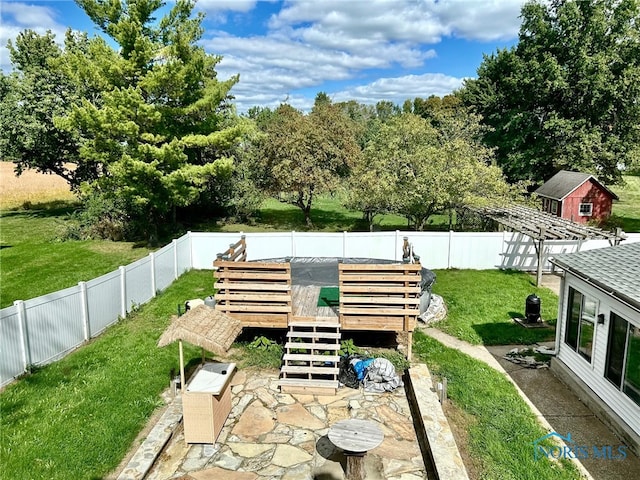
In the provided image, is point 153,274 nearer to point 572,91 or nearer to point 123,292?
point 123,292

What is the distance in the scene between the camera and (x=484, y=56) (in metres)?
32.3

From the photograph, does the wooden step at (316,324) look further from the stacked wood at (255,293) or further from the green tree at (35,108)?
the green tree at (35,108)

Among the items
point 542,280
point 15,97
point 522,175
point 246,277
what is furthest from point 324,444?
point 522,175

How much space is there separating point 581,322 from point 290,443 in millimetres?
5743

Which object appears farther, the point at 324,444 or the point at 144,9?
the point at 144,9

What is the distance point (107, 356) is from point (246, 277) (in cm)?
321

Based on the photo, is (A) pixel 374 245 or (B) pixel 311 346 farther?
(A) pixel 374 245

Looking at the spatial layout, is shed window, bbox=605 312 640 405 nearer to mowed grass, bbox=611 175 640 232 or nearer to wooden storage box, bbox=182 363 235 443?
wooden storage box, bbox=182 363 235 443

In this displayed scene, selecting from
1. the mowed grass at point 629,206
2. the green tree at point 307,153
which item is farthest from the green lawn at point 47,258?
the mowed grass at point 629,206

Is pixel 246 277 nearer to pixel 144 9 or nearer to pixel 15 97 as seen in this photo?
pixel 144 9

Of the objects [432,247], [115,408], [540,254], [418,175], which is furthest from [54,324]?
[418,175]

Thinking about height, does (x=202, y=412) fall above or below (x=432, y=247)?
below

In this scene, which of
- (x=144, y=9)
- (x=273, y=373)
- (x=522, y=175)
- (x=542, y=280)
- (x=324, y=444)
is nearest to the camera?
(x=324, y=444)

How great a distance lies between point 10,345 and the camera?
7.67 m
